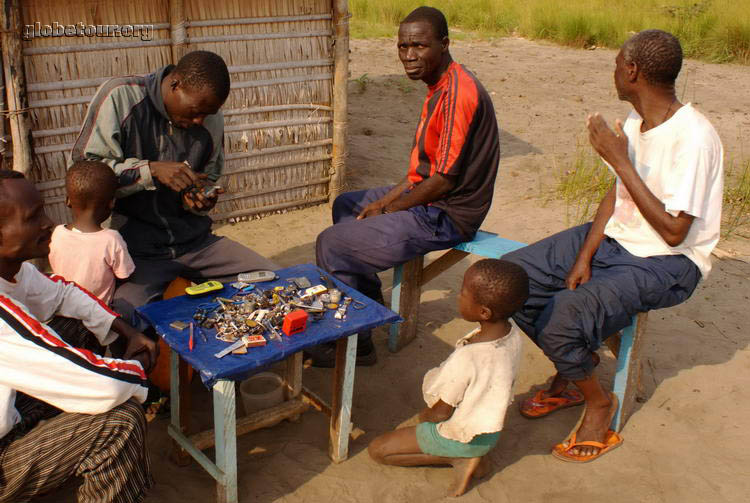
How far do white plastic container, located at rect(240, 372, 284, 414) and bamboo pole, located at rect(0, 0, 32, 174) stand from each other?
2277mm

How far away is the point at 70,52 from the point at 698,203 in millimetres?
4011

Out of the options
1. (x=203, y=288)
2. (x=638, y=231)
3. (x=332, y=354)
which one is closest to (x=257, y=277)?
(x=203, y=288)

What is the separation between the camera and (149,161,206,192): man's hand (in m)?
3.58

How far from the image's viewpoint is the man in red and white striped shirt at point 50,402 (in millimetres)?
2467

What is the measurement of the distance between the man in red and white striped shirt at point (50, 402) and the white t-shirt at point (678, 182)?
7.76 ft

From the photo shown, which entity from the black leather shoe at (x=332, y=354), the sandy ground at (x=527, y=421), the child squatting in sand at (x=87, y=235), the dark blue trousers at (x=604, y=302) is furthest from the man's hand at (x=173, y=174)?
the dark blue trousers at (x=604, y=302)

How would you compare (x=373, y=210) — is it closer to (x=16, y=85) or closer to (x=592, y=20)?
(x=16, y=85)

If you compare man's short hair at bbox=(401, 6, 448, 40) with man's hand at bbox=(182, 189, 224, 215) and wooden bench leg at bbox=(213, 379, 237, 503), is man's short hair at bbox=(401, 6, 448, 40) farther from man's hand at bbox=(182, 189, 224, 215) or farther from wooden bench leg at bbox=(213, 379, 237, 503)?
wooden bench leg at bbox=(213, 379, 237, 503)

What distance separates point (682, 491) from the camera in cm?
330

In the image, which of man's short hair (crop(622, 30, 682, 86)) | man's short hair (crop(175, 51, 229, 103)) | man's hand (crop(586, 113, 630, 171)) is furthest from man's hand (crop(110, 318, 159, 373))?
man's short hair (crop(622, 30, 682, 86))

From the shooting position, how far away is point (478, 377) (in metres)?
3.02

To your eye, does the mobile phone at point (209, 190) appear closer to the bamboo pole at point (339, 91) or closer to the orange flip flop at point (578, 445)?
the orange flip flop at point (578, 445)

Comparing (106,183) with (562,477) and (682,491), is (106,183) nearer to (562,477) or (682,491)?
(562,477)

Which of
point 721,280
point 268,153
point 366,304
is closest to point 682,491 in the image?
point 366,304
